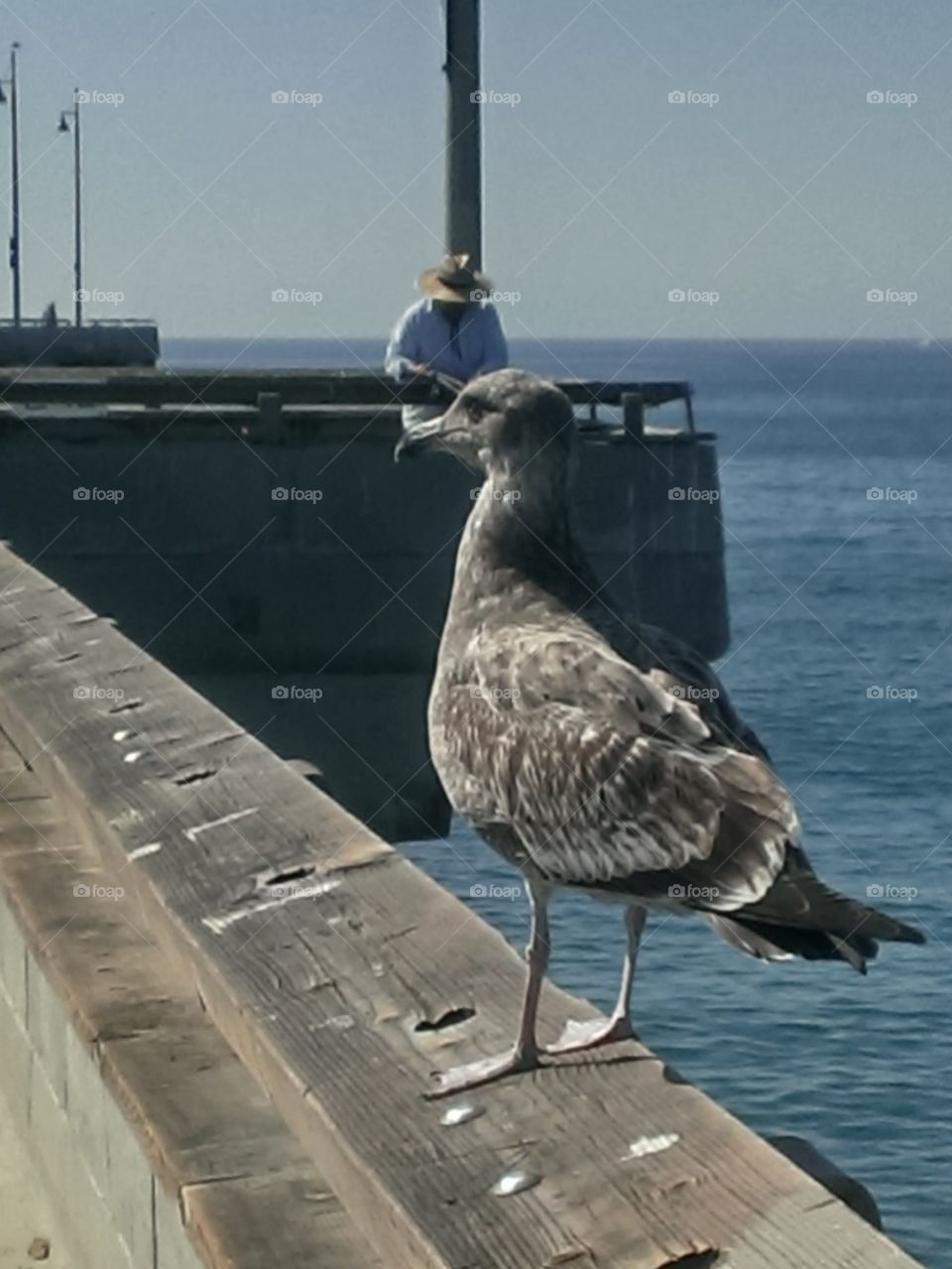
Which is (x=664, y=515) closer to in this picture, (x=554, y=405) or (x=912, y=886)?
(x=912, y=886)

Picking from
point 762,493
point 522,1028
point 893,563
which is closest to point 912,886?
point 522,1028

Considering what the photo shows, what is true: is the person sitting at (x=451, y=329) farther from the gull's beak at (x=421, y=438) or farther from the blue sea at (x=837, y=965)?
the gull's beak at (x=421, y=438)

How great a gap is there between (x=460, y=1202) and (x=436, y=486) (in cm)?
1519

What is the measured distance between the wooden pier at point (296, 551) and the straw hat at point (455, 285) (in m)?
5.13

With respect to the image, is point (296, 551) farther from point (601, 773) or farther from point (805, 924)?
point (805, 924)

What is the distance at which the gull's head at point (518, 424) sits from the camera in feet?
15.8

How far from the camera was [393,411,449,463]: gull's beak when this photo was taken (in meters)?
5.11

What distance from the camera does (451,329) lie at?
39.8 feet

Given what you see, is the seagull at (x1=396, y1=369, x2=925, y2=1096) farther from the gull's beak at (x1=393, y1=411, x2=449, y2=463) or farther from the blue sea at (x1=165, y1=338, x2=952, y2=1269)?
the blue sea at (x1=165, y1=338, x2=952, y2=1269)

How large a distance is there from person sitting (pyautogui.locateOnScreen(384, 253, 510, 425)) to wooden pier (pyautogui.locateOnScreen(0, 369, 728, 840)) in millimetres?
5154

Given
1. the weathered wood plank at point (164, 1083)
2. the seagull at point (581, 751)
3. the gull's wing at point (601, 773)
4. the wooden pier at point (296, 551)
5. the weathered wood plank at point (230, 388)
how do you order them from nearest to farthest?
the weathered wood plank at point (164, 1083) < the seagull at point (581, 751) < the gull's wing at point (601, 773) < the wooden pier at point (296, 551) < the weathered wood plank at point (230, 388)

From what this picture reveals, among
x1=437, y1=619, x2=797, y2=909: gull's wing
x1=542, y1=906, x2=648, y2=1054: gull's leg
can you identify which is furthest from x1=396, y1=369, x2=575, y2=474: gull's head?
x1=542, y1=906, x2=648, y2=1054: gull's leg

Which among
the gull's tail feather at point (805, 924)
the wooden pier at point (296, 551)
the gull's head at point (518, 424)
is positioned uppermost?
the gull's head at point (518, 424)

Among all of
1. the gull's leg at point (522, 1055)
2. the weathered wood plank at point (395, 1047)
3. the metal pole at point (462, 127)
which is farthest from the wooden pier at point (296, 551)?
the gull's leg at point (522, 1055)
